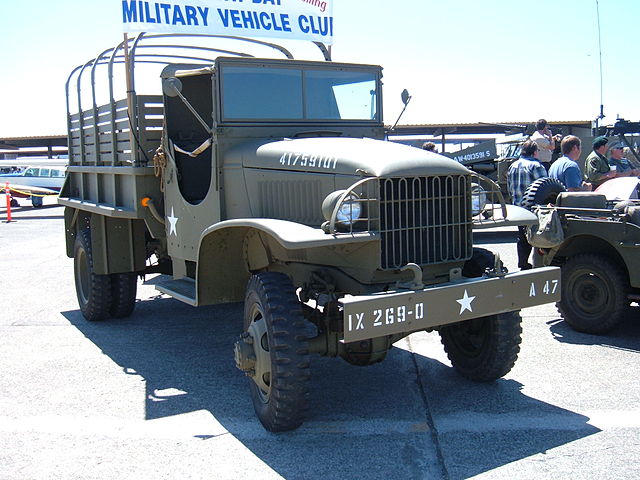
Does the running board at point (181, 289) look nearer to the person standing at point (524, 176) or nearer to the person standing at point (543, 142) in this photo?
the person standing at point (524, 176)

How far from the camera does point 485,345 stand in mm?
4828

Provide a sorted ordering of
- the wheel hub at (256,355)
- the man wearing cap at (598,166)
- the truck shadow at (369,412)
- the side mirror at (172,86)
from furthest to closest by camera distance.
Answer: the man wearing cap at (598,166)
the side mirror at (172,86)
the wheel hub at (256,355)
the truck shadow at (369,412)

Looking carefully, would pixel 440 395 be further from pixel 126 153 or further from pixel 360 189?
pixel 126 153

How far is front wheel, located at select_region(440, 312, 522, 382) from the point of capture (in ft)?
15.4

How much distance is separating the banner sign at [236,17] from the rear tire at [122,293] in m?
2.47

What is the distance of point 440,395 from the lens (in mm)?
4770

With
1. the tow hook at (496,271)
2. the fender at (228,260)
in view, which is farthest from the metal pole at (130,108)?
the tow hook at (496,271)

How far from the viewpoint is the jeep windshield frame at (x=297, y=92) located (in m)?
5.19

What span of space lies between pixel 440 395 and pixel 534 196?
2.98 metres

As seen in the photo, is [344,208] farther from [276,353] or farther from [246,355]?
[246,355]

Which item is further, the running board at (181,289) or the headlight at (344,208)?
the running board at (181,289)

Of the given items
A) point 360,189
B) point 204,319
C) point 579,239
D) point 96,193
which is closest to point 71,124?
point 96,193

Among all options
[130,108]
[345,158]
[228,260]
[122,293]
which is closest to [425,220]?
[345,158]

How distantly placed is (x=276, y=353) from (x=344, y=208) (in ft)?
2.99
